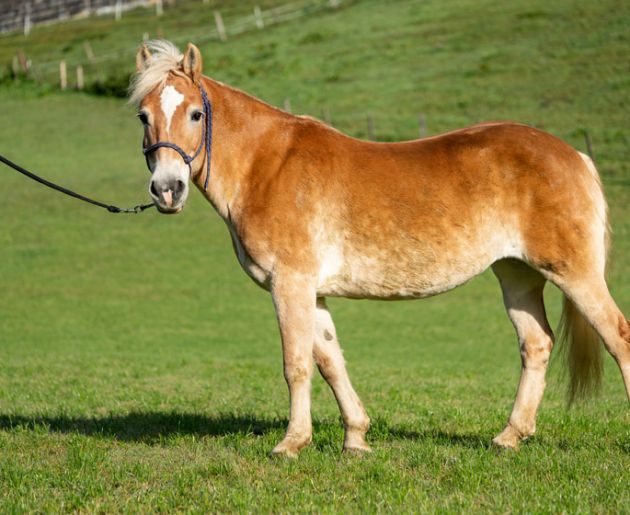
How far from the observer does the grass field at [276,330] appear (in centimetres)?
555

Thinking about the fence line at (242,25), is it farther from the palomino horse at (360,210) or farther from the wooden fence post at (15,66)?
the palomino horse at (360,210)

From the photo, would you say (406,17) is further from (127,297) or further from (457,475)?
(457,475)

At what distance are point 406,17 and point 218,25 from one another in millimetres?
12168

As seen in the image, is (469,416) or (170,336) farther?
(170,336)

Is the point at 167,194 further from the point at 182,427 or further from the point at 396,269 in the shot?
the point at 182,427

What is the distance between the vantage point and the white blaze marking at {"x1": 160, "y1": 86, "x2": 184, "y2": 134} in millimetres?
6109

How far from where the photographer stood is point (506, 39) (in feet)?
143

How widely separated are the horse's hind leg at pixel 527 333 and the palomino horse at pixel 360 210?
4 centimetres

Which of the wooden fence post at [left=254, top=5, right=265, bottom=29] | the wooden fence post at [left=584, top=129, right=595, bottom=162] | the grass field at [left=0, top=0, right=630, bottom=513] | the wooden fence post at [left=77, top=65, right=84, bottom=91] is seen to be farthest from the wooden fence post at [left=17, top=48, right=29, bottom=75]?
the wooden fence post at [left=584, top=129, right=595, bottom=162]

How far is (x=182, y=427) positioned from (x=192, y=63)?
312 centimetres

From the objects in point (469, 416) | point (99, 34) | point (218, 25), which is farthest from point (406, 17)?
point (469, 416)

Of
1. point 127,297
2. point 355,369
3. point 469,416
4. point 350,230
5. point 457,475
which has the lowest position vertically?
point 127,297

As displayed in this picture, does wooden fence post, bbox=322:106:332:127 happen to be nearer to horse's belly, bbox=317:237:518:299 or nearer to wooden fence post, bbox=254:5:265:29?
wooden fence post, bbox=254:5:265:29

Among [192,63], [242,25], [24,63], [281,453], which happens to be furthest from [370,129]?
[281,453]
